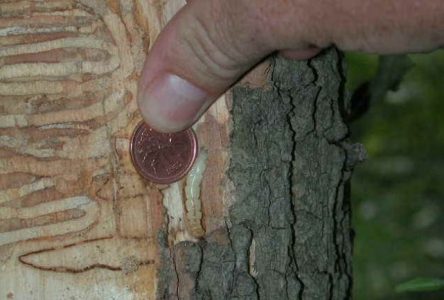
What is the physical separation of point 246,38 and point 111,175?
373mm

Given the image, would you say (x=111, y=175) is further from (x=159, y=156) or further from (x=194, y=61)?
(x=194, y=61)

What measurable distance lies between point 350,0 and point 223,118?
0.41 m

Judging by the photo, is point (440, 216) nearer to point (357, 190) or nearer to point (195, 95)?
point (357, 190)

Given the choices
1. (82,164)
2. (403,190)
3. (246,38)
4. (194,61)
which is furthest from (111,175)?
(403,190)

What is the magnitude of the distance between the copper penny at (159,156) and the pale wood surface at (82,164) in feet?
0.06

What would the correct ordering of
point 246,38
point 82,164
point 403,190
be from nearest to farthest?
1. point 246,38
2. point 82,164
3. point 403,190

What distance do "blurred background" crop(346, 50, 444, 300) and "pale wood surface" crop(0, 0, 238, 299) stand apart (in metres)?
2.11

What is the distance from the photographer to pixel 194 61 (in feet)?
5.95

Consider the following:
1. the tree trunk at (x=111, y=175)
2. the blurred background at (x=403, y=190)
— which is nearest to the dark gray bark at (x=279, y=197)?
the tree trunk at (x=111, y=175)

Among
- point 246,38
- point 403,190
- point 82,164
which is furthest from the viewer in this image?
point 403,190

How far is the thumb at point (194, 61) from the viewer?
174 centimetres

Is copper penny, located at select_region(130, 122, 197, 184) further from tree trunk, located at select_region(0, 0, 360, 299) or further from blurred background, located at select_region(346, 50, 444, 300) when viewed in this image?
blurred background, located at select_region(346, 50, 444, 300)

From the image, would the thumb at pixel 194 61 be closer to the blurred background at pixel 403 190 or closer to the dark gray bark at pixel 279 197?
the dark gray bark at pixel 279 197

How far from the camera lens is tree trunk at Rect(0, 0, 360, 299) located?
72.1 inches
